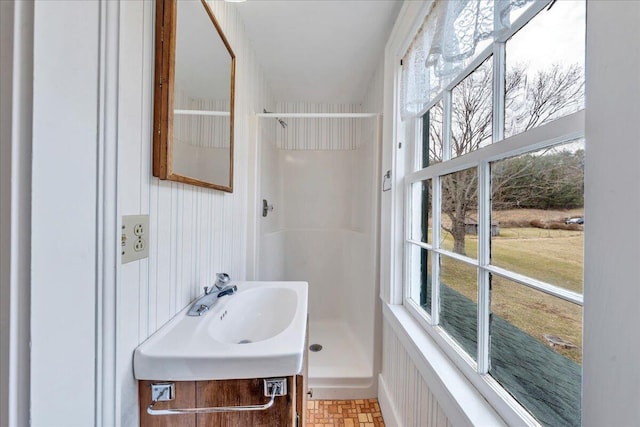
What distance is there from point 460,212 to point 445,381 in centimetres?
55

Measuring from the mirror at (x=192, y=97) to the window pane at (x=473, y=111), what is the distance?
972 mm

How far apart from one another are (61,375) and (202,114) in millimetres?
893

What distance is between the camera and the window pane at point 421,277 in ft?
3.89

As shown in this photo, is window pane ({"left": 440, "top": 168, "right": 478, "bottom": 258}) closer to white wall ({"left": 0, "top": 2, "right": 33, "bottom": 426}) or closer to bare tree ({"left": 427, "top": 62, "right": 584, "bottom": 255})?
bare tree ({"left": 427, "top": 62, "right": 584, "bottom": 255})

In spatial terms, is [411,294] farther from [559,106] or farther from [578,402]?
[559,106]

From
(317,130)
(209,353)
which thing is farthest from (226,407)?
(317,130)

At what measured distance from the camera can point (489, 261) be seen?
749mm

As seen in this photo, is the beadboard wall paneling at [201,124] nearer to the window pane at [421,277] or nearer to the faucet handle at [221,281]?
the faucet handle at [221,281]

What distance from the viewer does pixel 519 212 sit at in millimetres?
649

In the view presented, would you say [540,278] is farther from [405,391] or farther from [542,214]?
[405,391]

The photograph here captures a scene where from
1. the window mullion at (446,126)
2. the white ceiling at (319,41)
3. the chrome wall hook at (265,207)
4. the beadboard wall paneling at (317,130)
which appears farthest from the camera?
the beadboard wall paneling at (317,130)

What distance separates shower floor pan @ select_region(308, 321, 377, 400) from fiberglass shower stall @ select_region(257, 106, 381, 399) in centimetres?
2

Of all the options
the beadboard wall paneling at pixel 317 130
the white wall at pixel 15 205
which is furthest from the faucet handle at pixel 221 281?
the beadboard wall paneling at pixel 317 130

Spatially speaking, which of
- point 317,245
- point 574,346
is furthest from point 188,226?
point 317,245
